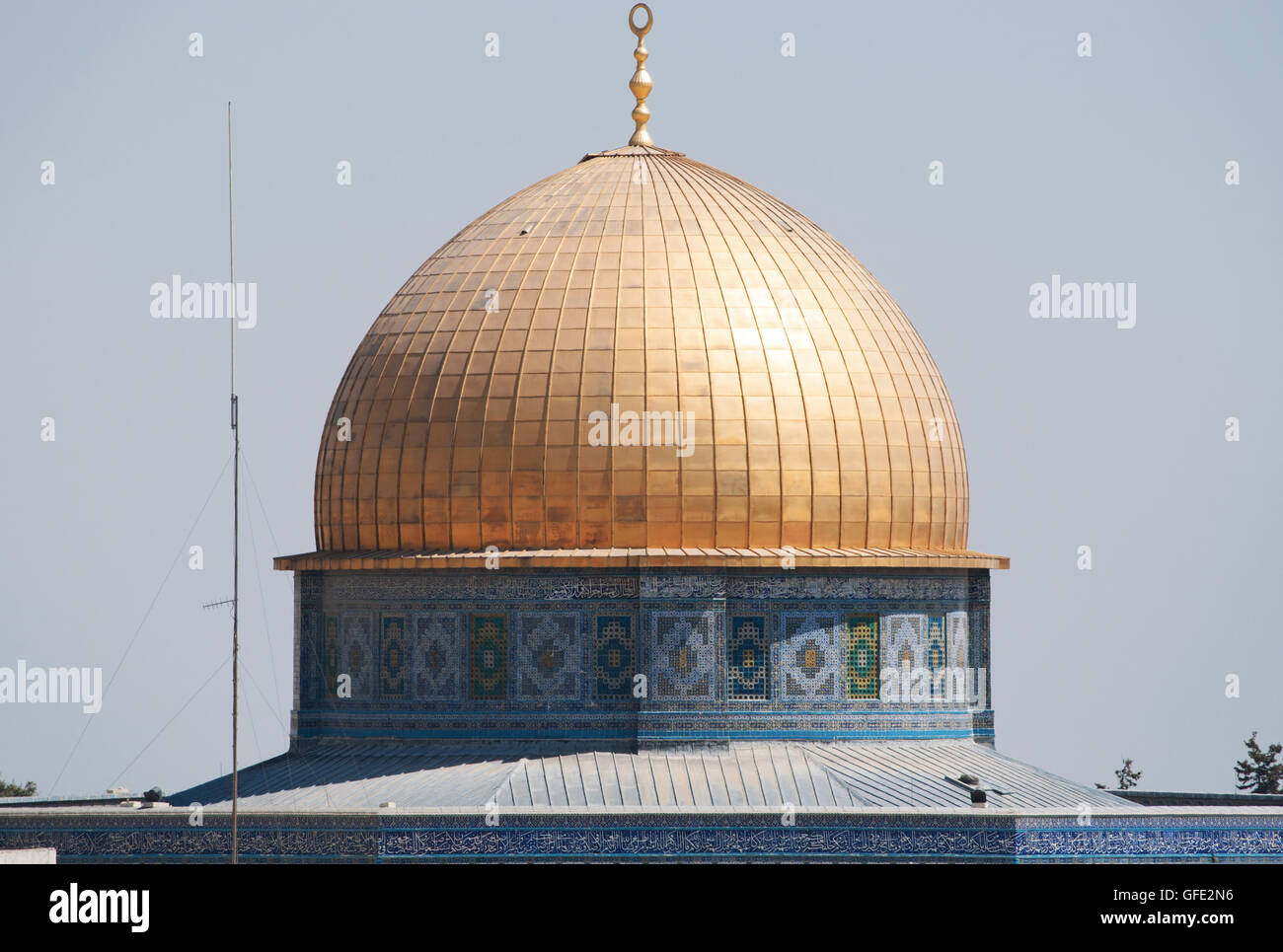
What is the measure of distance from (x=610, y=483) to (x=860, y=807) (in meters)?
4.62

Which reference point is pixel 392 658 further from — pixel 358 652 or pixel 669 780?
pixel 669 780

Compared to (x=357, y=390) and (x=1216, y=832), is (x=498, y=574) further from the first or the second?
(x=1216, y=832)

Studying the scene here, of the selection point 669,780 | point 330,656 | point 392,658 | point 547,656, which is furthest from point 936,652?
point 330,656

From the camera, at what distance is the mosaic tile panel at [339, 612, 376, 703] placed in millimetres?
31578

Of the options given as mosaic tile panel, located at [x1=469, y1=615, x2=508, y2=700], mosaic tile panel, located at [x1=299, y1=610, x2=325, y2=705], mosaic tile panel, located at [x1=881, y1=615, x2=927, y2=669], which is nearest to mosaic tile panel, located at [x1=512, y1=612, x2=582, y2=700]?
mosaic tile panel, located at [x1=469, y1=615, x2=508, y2=700]

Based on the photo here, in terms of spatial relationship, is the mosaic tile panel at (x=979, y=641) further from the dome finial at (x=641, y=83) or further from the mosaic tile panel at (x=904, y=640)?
the dome finial at (x=641, y=83)

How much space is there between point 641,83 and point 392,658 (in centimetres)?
761

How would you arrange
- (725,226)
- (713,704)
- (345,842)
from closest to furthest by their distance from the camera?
(345,842), (713,704), (725,226)

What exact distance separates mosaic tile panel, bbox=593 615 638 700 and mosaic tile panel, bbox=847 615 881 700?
234cm

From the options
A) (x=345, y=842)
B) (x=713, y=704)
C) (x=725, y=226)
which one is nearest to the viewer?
(x=345, y=842)

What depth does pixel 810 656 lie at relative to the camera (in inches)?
1208

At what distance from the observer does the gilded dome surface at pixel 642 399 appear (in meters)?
30.5

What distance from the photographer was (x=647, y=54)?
3406 centimetres
